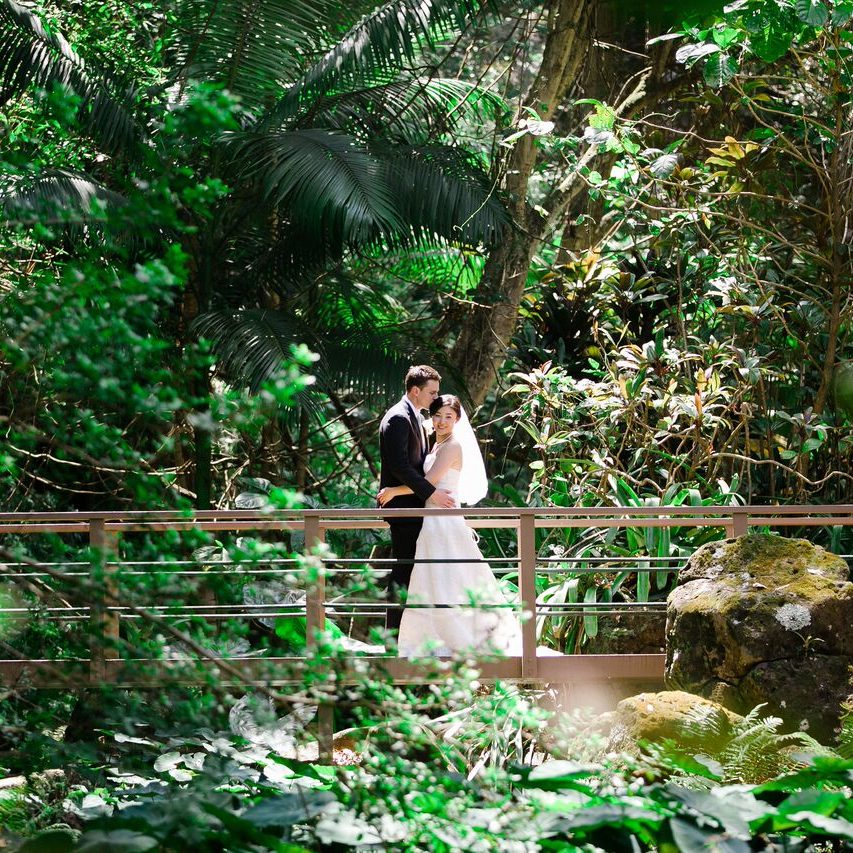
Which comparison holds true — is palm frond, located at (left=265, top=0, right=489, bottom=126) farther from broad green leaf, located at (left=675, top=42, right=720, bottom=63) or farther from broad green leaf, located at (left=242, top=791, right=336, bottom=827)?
broad green leaf, located at (left=242, top=791, right=336, bottom=827)

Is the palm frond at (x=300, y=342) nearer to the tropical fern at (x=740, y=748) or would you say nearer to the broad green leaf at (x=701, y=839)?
the tropical fern at (x=740, y=748)

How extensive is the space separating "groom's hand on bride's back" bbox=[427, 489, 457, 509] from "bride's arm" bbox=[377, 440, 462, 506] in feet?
0.20

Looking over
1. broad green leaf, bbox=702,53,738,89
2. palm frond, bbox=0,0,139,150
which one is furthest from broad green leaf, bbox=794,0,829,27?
palm frond, bbox=0,0,139,150

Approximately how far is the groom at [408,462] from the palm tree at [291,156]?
6.56 feet

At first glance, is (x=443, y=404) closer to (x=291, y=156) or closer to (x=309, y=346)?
(x=309, y=346)

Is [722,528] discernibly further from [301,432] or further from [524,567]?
[301,432]

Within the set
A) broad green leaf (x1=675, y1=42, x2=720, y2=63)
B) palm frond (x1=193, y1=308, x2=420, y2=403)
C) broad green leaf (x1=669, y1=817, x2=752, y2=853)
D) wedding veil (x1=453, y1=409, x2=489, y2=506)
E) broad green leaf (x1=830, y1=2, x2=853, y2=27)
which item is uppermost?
broad green leaf (x1=675, y1=42, x2=720, y2=63)

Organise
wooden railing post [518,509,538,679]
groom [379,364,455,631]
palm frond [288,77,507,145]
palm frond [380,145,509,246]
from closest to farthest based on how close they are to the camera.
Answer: groom [379,364,455,631] → wooden railing post [518,509,538,679] → palm frond [380,145,509,246] → palm frond [288,77,507,145]

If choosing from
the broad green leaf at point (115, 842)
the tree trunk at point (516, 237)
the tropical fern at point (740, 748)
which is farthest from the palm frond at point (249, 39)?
the broad green leaf at point (115, 842)

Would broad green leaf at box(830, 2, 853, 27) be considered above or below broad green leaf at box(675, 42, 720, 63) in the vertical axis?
below

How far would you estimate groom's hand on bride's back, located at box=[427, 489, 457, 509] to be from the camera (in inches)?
250

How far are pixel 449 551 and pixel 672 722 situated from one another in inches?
81.0

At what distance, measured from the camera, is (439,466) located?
6.35m

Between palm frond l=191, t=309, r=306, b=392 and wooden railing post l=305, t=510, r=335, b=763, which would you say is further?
palm frond l=191, t=309, r=306, b=392
